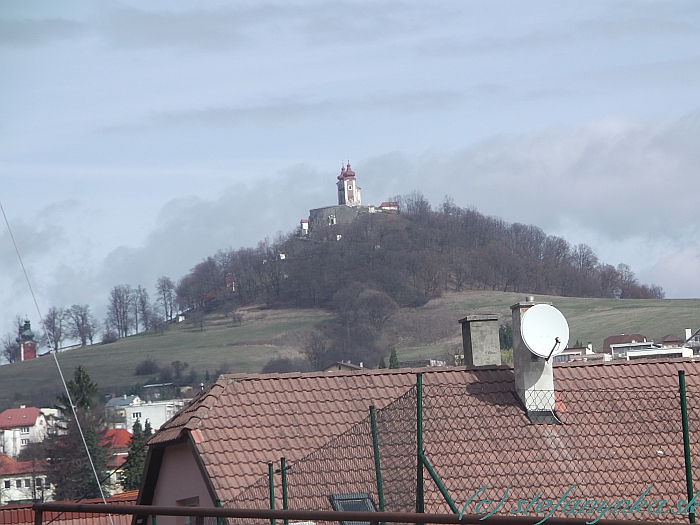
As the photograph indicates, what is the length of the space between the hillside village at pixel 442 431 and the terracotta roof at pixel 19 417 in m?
111

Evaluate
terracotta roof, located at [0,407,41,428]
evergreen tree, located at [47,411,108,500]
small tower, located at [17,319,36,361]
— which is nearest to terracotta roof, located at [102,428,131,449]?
evergreen tree, located at [47,411,108,500]

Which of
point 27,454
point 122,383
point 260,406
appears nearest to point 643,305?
point 122,383

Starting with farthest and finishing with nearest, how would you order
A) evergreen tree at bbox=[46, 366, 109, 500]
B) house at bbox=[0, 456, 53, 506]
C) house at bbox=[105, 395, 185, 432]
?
house at bbox=[105, 395, 185, 432] → house at bbox=[0, 456, 53, 506] → evergreen tree at bbox=[46, 366, 109, 500]

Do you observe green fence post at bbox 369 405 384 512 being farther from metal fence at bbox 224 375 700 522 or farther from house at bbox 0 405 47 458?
house at bbox 0 405 47 458

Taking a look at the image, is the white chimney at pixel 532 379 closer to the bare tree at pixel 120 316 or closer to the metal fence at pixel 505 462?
the metal fence at pixel 505 462

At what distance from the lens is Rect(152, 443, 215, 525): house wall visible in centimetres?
1352

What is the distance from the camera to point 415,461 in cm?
852

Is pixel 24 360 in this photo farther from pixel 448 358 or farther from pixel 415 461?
pixel 415 461

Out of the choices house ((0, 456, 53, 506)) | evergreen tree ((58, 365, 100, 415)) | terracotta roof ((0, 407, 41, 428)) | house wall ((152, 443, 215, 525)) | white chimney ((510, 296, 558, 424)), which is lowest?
terracotta roof ((0, 407, 41, 428))

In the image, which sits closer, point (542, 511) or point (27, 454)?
point (542, 511)

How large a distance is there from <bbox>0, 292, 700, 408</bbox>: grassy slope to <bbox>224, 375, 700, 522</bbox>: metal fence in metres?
114

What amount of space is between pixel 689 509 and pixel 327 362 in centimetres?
14367

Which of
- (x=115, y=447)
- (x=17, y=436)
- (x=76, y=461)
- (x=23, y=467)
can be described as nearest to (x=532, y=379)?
(x=76, y=461)

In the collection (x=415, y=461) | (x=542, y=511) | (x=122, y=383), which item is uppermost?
(x=415, y=461)
